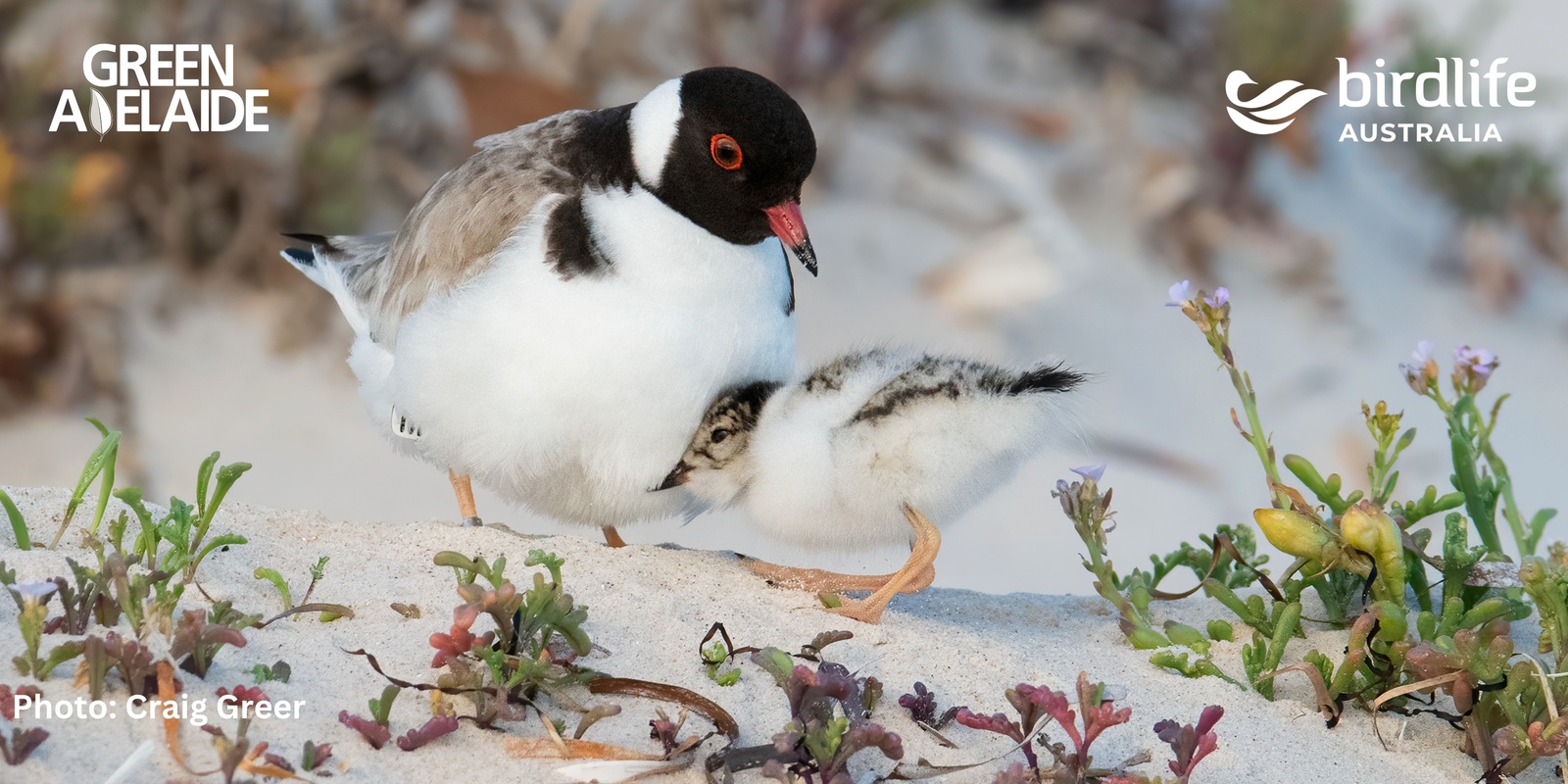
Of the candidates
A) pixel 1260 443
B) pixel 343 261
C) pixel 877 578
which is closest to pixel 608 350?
pixel 877 578

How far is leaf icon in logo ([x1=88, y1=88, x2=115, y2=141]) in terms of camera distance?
666cm

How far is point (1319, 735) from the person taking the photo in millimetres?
2877

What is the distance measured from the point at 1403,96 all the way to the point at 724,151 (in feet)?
18.8

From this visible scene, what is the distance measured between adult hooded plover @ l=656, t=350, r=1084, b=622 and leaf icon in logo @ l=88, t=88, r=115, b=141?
167 inches

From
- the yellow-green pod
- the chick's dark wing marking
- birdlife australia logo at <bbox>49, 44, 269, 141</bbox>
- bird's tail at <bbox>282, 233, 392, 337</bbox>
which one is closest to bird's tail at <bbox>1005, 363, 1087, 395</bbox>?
the chick's dark wing marking

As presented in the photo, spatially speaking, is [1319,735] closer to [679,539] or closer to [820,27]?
[679,539]

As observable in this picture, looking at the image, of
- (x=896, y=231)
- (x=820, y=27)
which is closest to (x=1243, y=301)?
(x=896, y=231)

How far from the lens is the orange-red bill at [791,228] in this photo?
3.67 meters

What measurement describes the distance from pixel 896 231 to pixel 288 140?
9.36 feet

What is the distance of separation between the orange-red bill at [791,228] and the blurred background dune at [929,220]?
2.93 m

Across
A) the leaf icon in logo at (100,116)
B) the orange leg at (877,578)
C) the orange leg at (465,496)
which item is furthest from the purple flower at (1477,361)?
the leaf icon in logo at (100,116)

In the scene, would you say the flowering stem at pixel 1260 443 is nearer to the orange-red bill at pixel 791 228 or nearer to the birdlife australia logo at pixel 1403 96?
the orange-red bill at pixel 791 228

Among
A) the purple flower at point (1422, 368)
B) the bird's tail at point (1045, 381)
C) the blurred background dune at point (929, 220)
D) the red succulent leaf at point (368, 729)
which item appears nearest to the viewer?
the red succulent leaf at point (368, 729)

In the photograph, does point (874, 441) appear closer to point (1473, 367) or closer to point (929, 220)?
point (1473, 367)
